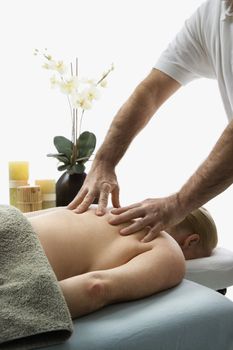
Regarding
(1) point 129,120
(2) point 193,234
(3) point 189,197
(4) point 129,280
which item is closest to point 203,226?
(2) point 193,234

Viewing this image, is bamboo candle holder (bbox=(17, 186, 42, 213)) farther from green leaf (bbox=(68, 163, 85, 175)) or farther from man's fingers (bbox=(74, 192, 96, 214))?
man's fingers (bbox=(74, 192, 96, 214))

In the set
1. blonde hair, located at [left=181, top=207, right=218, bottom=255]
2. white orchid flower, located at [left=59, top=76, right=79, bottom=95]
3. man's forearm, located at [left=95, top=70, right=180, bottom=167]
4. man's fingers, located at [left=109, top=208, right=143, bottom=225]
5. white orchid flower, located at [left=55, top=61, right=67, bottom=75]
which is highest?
white orchid flower, located at [left=55, top=61, right=67, bottom=75]

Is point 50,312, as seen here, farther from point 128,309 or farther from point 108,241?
point 108,241

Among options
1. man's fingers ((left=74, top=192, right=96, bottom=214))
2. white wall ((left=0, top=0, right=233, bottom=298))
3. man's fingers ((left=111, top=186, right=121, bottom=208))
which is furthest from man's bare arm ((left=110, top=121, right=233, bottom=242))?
white wall ((left=0, top=0, right=233, bottom=298))

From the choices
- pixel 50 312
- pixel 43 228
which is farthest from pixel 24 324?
pixel 43 228

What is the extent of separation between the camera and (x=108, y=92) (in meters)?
3.26

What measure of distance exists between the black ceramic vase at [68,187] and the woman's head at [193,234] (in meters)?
0.60

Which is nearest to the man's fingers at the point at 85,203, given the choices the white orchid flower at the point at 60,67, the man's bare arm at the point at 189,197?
the man's bare arm at the point at 189,197

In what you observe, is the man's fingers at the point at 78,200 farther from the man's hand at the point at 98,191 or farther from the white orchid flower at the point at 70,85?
the white orchid flower at the point at 70,85

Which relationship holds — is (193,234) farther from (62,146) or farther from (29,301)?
(29,301)

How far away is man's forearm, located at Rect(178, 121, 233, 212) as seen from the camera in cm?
184

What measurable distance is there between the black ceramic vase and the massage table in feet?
3.32

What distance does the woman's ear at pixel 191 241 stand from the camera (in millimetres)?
2088

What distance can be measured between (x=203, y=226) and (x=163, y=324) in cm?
77
